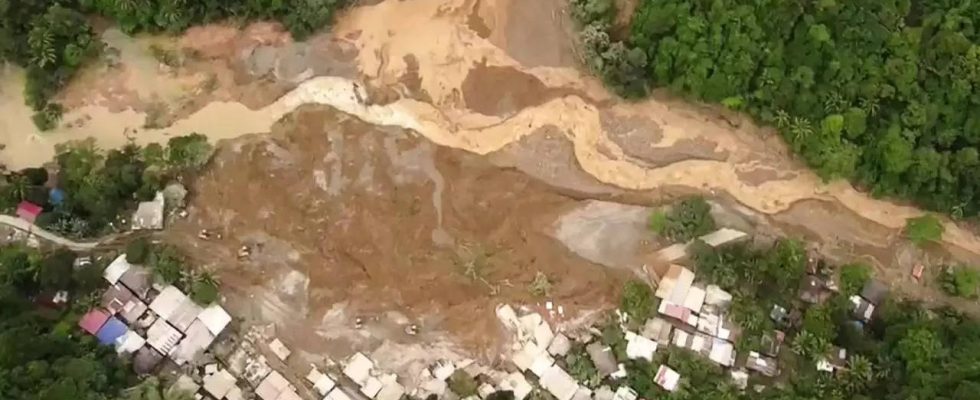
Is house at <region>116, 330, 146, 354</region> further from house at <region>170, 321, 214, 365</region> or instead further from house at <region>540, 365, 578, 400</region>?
house at <region>540, 365, 578, 400</region>

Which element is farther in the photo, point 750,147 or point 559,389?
point 750,147

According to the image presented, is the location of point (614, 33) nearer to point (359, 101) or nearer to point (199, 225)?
point (359, 101)

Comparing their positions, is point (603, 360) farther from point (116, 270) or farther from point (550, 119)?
point (116, 270)

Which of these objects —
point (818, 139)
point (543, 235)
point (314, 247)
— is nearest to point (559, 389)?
point (543, 235)

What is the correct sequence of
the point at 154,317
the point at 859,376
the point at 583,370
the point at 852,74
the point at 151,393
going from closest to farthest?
the point at 151,393
the point at 859,376
the point at 154,317
the point at 583,370
the point at 852,74

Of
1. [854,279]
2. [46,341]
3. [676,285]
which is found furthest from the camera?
[676,285]

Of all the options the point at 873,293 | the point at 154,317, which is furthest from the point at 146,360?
the point at 873,293

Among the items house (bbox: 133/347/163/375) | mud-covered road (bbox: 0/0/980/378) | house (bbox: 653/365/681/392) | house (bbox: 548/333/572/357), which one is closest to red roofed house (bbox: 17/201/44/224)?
mud-covered road (bbox: 0/0/980/378)
